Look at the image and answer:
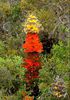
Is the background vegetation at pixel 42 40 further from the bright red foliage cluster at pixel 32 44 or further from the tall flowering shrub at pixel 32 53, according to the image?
the bright red foliage cluster at pixel 32 44

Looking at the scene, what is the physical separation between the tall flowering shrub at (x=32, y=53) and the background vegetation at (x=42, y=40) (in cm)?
39

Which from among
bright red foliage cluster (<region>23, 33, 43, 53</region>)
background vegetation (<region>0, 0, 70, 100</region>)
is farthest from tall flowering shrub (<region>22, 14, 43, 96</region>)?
background vegetation (<region>0, 0, 70, 100</region>)

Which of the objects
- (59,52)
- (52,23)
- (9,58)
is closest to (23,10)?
(52,23)

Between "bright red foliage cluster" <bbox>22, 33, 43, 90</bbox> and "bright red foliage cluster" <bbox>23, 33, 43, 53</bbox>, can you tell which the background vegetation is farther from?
"bright red foliage cluster" <bbox>23, 33, 43, 53</bbox>

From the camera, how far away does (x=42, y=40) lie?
31.7 m

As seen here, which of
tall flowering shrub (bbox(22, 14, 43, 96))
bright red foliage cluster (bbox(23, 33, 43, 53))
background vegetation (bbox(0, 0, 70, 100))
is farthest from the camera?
tall flowering shrub (bbox(22, 14, 43, 96))

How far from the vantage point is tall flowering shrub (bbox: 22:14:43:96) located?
83.9 ft

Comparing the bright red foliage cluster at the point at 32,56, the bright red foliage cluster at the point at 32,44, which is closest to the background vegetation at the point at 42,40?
the bright red foliage cluster at the point at 32,56

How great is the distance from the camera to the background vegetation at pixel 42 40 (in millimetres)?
24625

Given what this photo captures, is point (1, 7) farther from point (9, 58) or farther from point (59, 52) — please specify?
point (59, 52)

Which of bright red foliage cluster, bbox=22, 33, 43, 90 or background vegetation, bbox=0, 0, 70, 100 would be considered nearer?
background vegetation, bbox=0, 0, 70, 100

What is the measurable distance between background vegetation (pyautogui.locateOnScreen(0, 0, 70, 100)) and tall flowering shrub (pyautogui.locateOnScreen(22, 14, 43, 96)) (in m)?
0.39

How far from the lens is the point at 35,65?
25.9m

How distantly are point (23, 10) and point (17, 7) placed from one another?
4.52 ft
